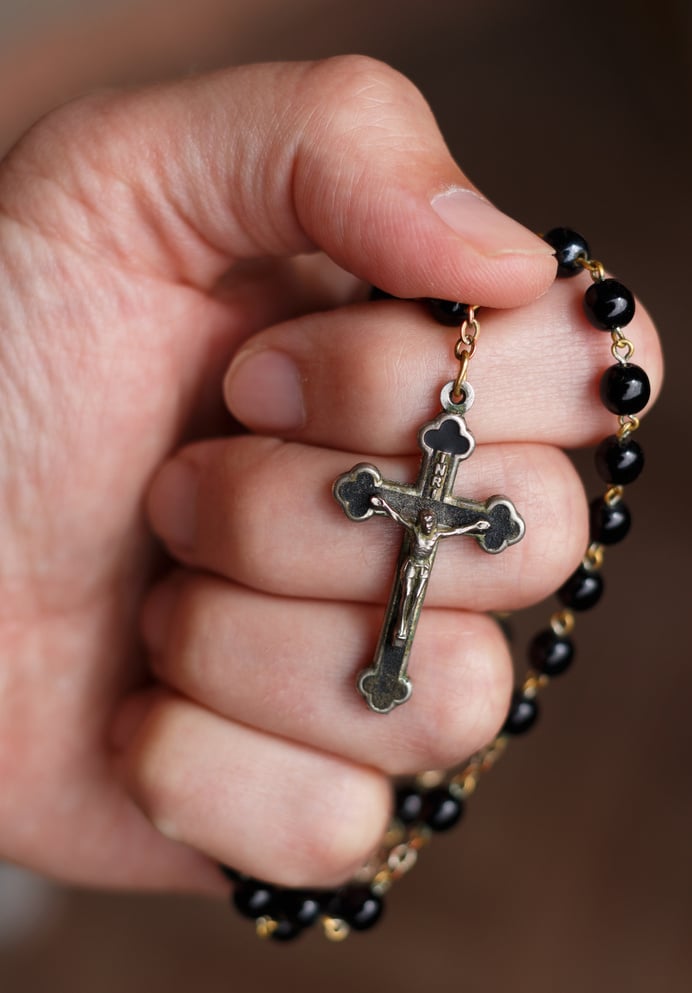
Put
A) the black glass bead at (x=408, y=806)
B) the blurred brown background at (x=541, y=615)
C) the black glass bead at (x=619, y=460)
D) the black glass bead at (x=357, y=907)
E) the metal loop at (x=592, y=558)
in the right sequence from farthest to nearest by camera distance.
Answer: the blurred brown background at (x=541, y=615) → the black glass bead at (x=408, y=806) → the black glass bead at (x=357, y=907) → the metal loop at (x=592, y=558) → the black glass bead at (x=619, y=460)

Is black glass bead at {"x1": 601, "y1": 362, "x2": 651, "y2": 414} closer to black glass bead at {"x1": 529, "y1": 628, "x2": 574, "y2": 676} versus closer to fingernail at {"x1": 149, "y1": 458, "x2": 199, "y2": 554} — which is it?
black glass bead at {"x1": 529, "y1": 628, "x2": 574, "y2": 676}

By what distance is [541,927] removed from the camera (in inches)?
95.8

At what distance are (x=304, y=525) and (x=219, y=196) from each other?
0.44m

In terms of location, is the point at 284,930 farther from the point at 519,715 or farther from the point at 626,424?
the point at 626,424

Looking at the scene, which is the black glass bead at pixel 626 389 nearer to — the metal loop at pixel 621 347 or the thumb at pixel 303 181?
the metal loop at pixel 621 347

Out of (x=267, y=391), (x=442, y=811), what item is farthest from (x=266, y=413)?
(x=442, y=811)

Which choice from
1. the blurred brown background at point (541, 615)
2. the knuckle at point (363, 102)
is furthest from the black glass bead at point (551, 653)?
the blurred brown background at point (541, 615)

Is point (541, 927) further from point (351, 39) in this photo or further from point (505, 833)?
point (351, 39)

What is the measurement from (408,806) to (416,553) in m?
0.56

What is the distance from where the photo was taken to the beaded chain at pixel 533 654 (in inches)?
50.1

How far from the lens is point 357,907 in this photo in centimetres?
156

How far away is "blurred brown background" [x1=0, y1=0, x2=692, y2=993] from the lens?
2438 mm

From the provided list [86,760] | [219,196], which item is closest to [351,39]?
[219,196]

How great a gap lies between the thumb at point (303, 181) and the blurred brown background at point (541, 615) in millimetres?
1612
